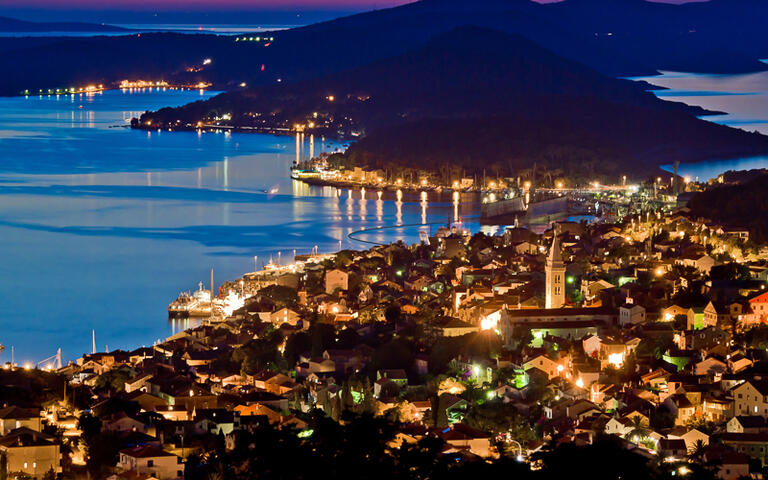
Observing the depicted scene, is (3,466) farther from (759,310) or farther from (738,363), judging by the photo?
(759,310)

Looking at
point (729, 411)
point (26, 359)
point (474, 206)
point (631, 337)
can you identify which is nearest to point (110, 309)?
point (26, 359)

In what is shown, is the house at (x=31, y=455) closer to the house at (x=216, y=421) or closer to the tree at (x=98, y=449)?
the tree at (x=98, y=449)

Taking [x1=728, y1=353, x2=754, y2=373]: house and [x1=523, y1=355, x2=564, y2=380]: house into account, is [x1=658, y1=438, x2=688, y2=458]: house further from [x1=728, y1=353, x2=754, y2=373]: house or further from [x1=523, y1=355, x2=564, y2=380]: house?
[x1=523, y1=355, x2=564, y2=380]: house

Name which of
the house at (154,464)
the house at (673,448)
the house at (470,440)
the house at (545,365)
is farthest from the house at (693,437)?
the house at (154,464)

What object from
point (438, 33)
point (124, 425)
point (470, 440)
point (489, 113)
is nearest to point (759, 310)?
point (470, 440)

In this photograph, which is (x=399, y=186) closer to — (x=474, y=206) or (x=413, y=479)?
(x=474, y=206)

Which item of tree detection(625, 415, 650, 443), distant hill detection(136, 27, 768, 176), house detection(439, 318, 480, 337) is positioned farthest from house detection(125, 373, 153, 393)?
distant hill detection(136, 27, 768, 176)
